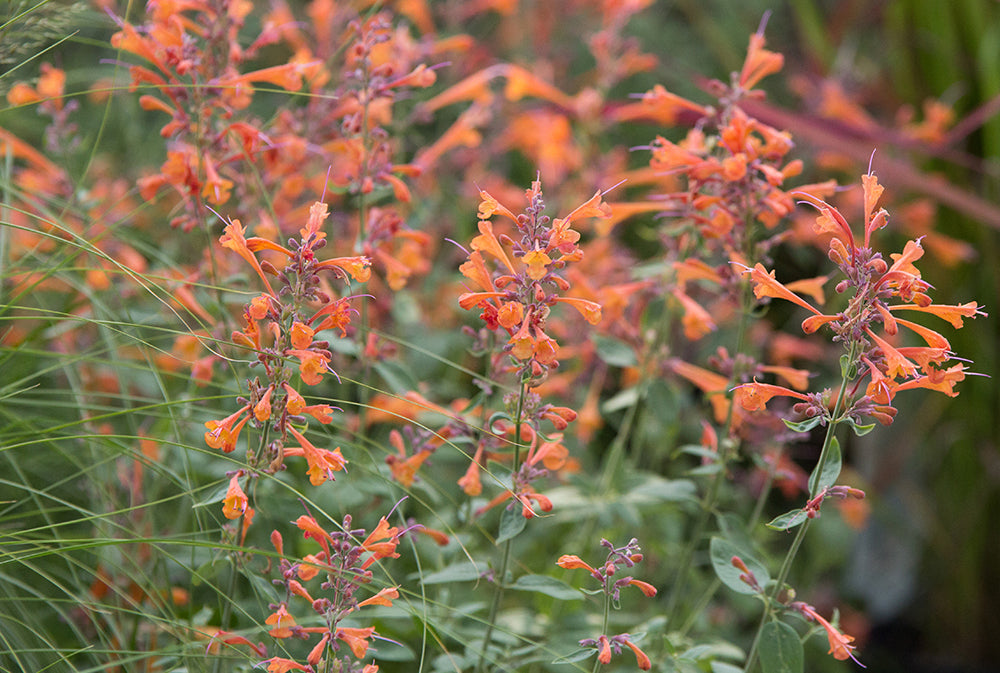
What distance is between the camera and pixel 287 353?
1.14m

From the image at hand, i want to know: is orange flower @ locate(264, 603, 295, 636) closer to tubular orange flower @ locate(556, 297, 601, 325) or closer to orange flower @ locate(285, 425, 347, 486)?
orange flower @ locate(285, 425, 347, 486)

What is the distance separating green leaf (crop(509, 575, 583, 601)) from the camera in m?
1.30

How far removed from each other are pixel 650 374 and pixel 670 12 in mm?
3275

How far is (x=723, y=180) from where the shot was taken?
4.83 ft

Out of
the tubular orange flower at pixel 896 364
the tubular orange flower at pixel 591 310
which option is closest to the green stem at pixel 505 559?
the tubular orange flower at pixel 591 310

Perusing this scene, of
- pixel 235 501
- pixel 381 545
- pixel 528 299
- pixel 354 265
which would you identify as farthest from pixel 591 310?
pixel 235 501

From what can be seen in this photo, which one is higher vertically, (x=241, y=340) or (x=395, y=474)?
(x=241, y=340)

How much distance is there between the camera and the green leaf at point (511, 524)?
1.23 m

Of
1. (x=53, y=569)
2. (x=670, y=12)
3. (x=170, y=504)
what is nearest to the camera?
(x=53, y=569)

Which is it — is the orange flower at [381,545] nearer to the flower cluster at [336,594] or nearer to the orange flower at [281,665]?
the flower cluster at [336,594]

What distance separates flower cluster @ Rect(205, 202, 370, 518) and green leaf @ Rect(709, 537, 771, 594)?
0.57m

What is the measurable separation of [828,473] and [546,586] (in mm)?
442

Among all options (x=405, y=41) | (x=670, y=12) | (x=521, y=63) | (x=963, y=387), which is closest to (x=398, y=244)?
(x=405, y=41)

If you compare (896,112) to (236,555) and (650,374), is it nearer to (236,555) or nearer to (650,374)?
(650,374)
